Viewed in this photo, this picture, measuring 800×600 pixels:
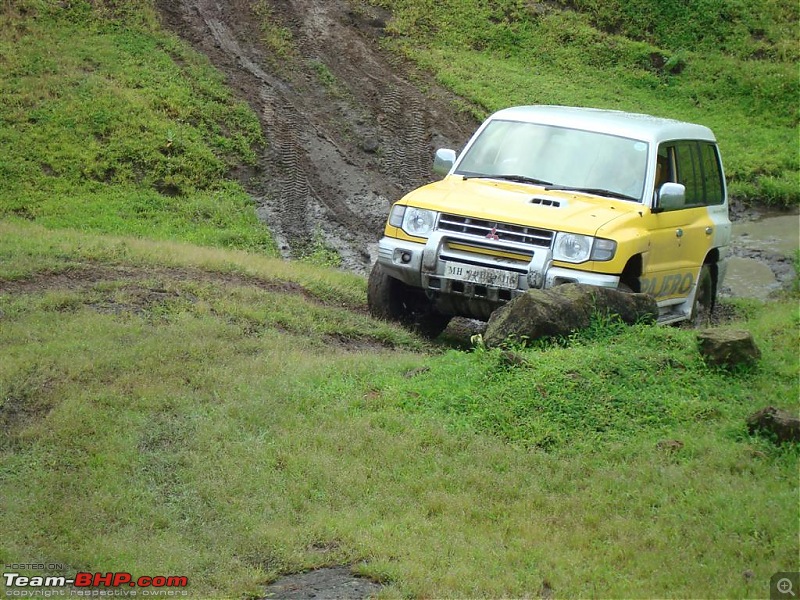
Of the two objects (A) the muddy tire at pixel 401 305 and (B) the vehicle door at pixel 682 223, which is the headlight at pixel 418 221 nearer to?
(A) the muddy tire at pixel 401 305

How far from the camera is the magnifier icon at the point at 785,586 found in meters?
4.70

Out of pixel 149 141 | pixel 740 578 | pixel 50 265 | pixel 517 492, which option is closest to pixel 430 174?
pixel 149 141

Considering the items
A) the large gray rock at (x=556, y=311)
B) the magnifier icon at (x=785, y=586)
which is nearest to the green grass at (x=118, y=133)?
the large gray rock at (x=556, y=311)

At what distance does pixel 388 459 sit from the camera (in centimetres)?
617

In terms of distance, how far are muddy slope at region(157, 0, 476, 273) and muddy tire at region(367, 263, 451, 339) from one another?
411 cm

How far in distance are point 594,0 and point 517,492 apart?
20.2 m

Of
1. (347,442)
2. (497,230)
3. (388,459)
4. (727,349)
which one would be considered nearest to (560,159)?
(497,230)

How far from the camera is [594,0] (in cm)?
2409

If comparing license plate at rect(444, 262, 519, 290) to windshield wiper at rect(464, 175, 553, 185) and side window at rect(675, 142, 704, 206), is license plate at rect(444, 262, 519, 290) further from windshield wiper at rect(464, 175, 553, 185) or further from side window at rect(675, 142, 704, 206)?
side window at rect(675, 142, 704, 206)

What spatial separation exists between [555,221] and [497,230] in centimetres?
47

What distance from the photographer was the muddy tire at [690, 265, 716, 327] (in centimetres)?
1050

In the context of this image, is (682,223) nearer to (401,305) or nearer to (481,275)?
(481,275)

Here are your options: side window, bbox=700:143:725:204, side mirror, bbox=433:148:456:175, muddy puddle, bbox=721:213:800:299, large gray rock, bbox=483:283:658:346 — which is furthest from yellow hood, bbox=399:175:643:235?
muddy puddle, bbox=721:213:800:299

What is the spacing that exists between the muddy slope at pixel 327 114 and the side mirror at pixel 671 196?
17.4ft
